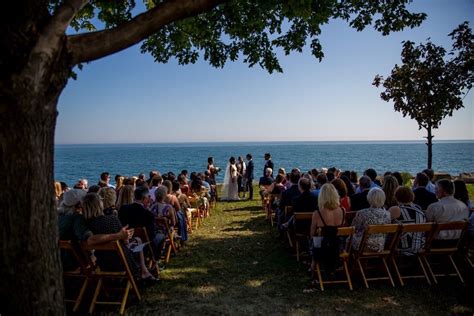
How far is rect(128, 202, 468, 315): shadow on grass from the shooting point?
4.86 metres

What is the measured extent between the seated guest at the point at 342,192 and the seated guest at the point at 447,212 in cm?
165

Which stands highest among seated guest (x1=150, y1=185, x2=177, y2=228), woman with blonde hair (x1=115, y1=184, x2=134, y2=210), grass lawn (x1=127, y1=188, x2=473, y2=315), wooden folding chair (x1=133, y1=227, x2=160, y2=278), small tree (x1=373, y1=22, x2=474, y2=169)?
small tree (x1=373, y1=22, x2=474, y2=169)

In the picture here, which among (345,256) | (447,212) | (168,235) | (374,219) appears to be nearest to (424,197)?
(447,212)

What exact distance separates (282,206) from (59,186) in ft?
19.3

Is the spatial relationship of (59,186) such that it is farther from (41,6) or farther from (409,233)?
(409,233)

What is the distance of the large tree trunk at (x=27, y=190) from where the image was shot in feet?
8.93

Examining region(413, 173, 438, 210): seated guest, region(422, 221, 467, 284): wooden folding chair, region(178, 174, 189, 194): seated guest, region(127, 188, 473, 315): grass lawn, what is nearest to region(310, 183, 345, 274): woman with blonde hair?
region(127, 188, 473, 315): grass lawn

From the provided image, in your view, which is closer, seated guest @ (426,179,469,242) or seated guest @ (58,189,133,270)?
seated guest @ (58,189,133,270)

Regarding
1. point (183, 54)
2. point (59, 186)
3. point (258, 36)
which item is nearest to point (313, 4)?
point (258, 36)

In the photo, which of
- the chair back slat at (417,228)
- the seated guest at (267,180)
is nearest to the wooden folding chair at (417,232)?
the chair back slat at (417,228)

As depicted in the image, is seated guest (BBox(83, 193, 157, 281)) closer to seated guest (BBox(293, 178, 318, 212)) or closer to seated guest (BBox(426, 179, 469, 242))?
seated guest (BBox(293, 178, 318, 212))

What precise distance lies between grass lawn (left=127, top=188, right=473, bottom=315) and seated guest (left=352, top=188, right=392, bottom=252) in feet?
2.13

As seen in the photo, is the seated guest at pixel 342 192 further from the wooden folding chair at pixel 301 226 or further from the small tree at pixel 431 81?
the small tree at pixel 431 81

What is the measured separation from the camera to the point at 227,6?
21.2 feet
